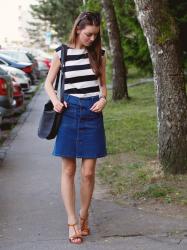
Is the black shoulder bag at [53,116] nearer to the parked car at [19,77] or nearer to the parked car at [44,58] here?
the parked car at [19,77]

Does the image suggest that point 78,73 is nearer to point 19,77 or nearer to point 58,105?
point 58,105

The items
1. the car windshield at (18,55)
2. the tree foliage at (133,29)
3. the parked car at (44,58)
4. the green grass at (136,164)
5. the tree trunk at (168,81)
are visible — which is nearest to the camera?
the green grass at (136,164)

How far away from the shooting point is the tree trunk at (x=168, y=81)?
6.91 m

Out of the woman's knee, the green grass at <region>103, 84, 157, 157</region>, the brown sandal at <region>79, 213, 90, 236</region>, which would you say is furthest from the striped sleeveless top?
the green grass at <region>103, 84, 157, 157</region>

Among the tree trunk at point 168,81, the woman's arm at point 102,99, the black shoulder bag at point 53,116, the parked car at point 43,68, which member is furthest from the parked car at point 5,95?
the parked car at point 43,68

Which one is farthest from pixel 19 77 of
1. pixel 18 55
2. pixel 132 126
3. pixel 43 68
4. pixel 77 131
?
pixel 43 68

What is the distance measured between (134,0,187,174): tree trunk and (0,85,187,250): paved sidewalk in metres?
1.13

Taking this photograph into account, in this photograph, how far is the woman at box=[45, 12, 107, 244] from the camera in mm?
5016

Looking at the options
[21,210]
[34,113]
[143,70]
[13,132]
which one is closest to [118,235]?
[21,210]

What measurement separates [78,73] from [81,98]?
212mm

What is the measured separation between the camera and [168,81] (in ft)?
22.8

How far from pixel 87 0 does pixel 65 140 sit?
700 inches

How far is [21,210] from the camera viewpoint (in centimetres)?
621

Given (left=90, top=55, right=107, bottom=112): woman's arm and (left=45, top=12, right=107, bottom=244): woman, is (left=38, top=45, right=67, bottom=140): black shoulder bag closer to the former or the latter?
(left=45, top=12, right=107, bottom=244): woman
